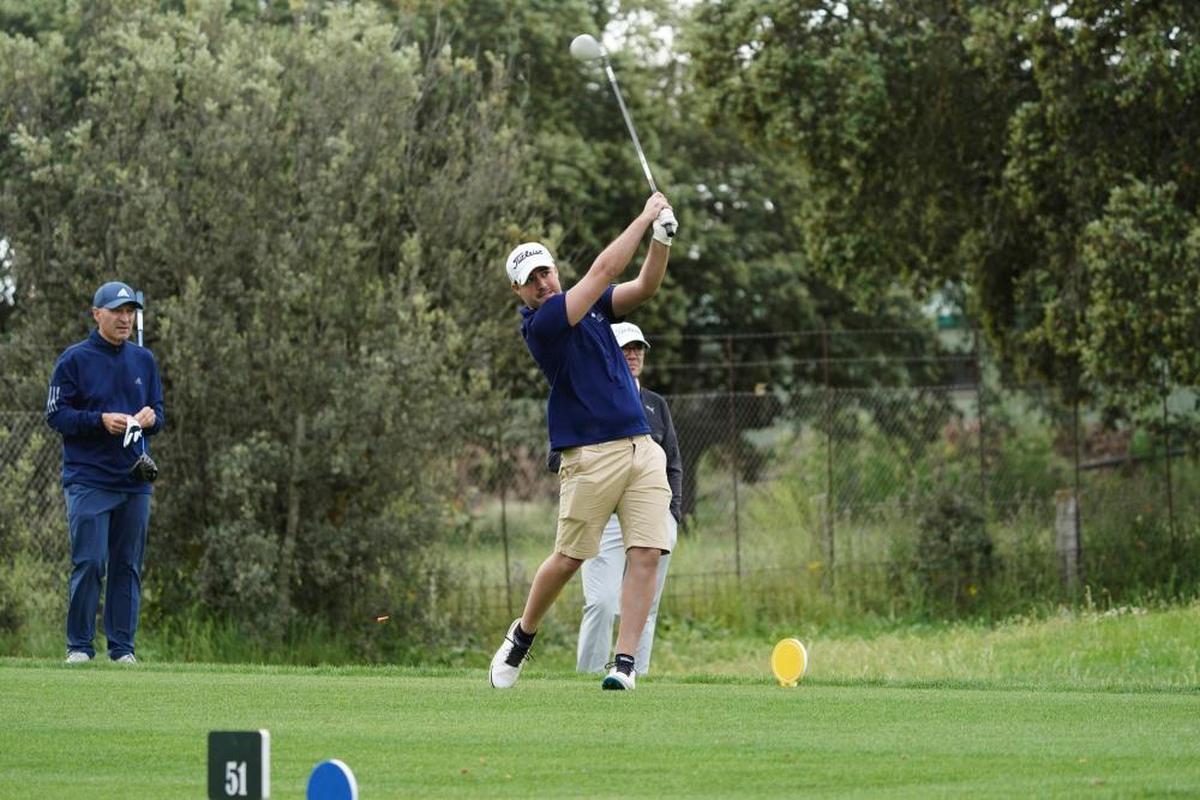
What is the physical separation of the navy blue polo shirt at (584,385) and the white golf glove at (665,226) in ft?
1.58

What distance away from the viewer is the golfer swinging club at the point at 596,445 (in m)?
8.23

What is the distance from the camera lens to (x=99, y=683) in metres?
8.59

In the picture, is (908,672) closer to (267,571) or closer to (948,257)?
(267,571)

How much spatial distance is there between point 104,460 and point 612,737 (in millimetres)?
5252

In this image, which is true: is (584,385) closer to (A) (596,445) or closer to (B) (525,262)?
(A) (596,445)

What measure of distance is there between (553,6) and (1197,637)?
16.4 meters

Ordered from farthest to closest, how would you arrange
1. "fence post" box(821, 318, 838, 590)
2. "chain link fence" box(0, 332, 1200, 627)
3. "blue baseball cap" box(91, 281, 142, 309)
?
"fence post" box(821, 318, 838, 590) → "chain link fence" box(0, 332, 1200, 627) → "blue baseball cap" box(91, 281, 142, 309)

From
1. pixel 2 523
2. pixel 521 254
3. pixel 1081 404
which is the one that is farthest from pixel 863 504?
pixel 521 254

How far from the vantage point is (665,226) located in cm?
809

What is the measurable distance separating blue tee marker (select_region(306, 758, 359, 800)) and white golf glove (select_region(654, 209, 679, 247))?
13.2ft

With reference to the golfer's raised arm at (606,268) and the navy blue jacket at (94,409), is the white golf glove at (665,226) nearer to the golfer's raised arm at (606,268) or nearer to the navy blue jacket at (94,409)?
the golfer's raised arm at (606,268)

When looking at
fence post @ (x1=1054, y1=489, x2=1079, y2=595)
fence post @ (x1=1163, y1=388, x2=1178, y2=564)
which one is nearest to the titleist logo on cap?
fence post @ (x1=1054, y1=489, x2=1079, y2=595)

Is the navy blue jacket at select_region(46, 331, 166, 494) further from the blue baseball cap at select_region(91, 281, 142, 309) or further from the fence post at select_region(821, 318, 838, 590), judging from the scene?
the fence post at select_region(821, 318, 838, 590)

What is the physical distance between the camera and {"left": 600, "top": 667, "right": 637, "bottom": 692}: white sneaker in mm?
8117
